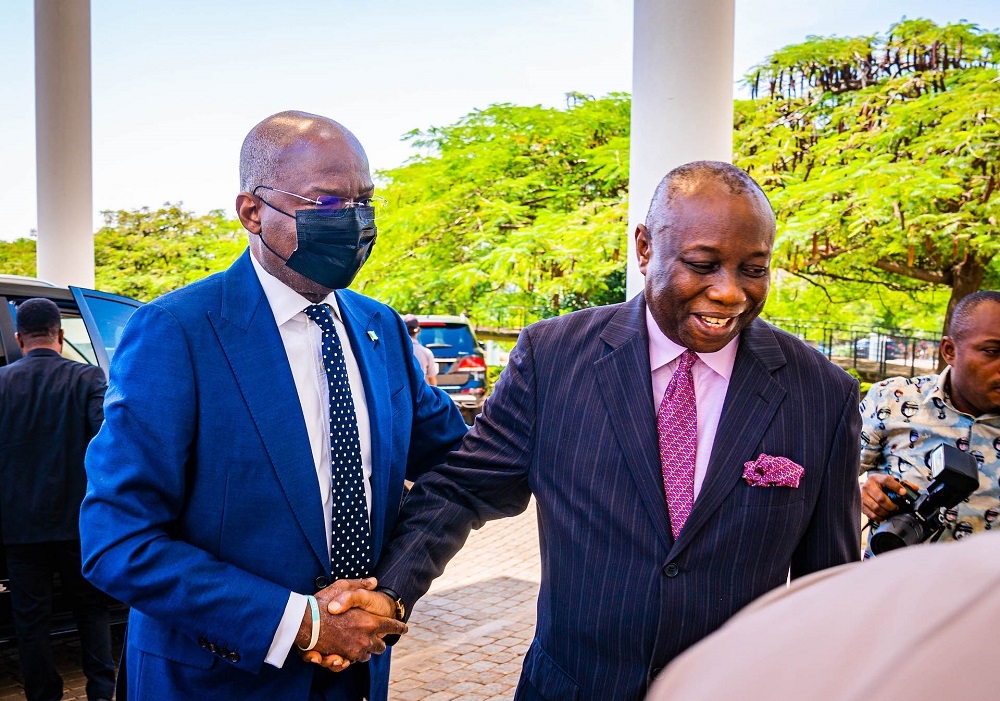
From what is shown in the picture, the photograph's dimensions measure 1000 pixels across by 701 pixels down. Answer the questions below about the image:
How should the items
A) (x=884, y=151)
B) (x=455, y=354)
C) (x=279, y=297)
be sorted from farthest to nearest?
(x=455, y=354) → (x=884, y=151) → (x=279, y=297)

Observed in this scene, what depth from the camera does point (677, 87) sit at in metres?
6.08

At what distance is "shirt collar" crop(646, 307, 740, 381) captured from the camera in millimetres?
2324

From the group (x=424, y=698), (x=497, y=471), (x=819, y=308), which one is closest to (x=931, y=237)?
(x=819, y=308)

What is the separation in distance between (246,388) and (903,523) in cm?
209

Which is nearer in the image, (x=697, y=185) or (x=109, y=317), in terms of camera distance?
(x=697, y=185)

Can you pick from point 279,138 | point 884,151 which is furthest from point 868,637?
point 884,151

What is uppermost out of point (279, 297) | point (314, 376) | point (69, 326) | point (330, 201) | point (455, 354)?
point (330, 201)

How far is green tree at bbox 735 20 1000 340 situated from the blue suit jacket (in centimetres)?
1076

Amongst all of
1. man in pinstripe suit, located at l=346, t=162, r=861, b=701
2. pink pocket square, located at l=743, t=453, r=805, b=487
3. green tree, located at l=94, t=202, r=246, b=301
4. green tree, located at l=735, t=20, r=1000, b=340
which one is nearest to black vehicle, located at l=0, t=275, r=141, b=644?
man in pinstripe suit, located at l=346, t=162, r=861, b=701

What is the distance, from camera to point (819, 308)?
1673 centimetres

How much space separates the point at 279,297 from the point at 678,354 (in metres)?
1.05

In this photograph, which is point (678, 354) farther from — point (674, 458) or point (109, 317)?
point (109, 317)

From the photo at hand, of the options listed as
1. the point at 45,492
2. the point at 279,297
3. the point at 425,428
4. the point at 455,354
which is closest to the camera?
the point at 279,297

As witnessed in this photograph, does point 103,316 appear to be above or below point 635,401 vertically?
below
